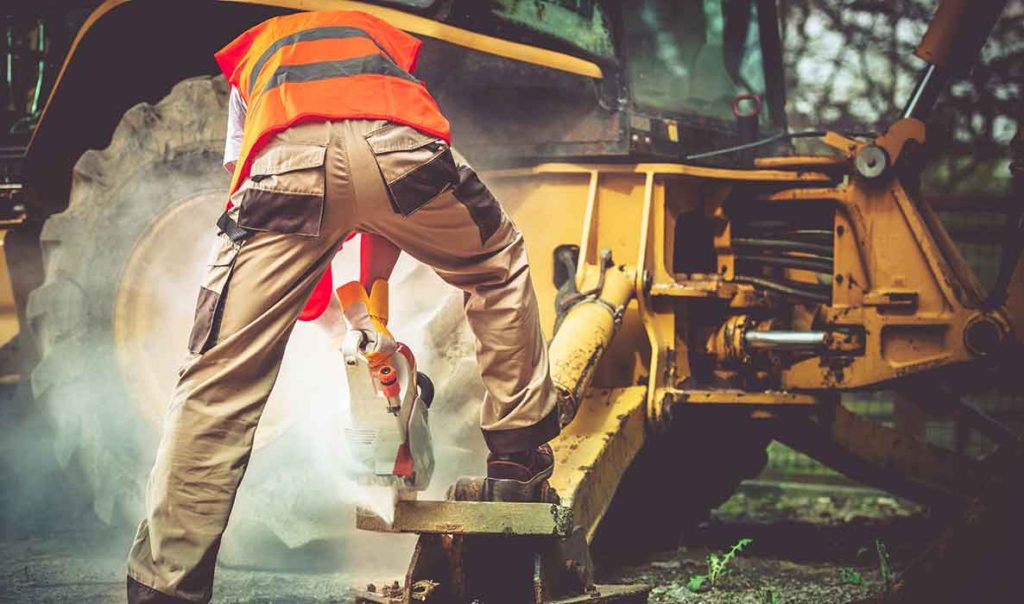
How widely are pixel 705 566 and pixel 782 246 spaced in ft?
4.01

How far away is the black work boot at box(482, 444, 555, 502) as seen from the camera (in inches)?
116

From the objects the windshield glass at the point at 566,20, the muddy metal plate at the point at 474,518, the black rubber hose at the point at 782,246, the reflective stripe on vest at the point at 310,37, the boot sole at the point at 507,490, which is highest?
the windshield glass at the point at 566,20

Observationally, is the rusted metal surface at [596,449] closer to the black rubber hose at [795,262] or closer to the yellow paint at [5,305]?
the black rubber hose at [795,262]

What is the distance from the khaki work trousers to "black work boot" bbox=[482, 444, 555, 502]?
24.2 inches

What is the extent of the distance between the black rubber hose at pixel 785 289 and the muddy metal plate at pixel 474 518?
1912mm

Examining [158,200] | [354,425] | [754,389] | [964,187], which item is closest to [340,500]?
[354,425]

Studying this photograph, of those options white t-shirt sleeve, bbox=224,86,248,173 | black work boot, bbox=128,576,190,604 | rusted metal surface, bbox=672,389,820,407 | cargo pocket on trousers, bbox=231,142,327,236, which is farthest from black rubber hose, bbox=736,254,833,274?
black work boot, bbox=128,576,190,604

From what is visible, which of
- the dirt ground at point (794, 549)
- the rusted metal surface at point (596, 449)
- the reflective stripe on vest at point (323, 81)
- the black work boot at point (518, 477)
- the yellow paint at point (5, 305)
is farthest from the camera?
the yellow paint at point (5, 305)

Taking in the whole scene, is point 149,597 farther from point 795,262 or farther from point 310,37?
point 795,262

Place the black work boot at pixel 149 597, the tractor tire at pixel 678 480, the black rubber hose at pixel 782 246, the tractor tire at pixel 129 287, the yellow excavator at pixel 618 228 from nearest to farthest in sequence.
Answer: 1. the black work boot at pixel 149 597
2. the yellow excavator at pixel 618 228
3. the tractor tire at pixel 129 287
4. the black rubber hose at pixel 782 246
5. the tractor tire at pixel 678 480

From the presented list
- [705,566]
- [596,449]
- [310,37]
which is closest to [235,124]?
[310,37]

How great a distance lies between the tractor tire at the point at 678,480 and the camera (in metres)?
4.77

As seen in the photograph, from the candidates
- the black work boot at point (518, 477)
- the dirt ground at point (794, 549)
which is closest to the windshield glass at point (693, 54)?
the dirt ground at point (794, 549)

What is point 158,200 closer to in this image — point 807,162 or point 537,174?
point 537,174
